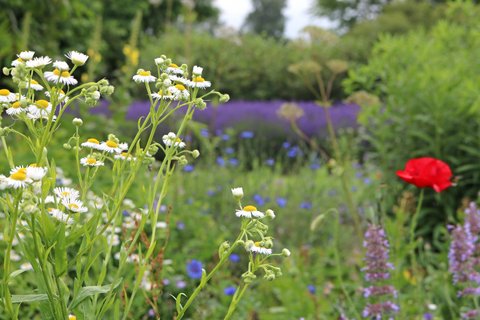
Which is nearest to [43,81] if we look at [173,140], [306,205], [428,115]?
[173,140]

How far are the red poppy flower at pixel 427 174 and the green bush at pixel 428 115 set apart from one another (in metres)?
1.54

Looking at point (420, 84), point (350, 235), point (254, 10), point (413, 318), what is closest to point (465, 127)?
point (420, 84)

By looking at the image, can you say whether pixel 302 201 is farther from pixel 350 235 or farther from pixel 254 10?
pixel 254 10

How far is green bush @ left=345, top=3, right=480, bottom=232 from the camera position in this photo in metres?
3.79

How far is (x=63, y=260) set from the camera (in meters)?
1.12

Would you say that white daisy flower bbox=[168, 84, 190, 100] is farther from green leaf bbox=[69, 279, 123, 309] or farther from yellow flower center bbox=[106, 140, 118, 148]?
green leaf bbox=[69, 279, 123, 309]

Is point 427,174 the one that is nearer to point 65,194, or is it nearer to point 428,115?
point 65,194

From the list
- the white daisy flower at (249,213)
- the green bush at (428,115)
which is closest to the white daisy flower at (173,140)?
the white daisy flower at (249,213)

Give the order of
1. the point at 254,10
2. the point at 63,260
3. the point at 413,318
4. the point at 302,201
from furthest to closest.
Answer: the point at 254,10 < the point at 302,201 < the point at 413,318 < the point at 63,260

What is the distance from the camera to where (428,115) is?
380 cm

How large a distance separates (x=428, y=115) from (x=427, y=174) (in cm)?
183

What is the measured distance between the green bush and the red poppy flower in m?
1.54

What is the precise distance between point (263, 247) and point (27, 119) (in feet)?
1.46

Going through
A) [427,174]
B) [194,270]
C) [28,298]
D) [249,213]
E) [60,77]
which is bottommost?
[194,270]
